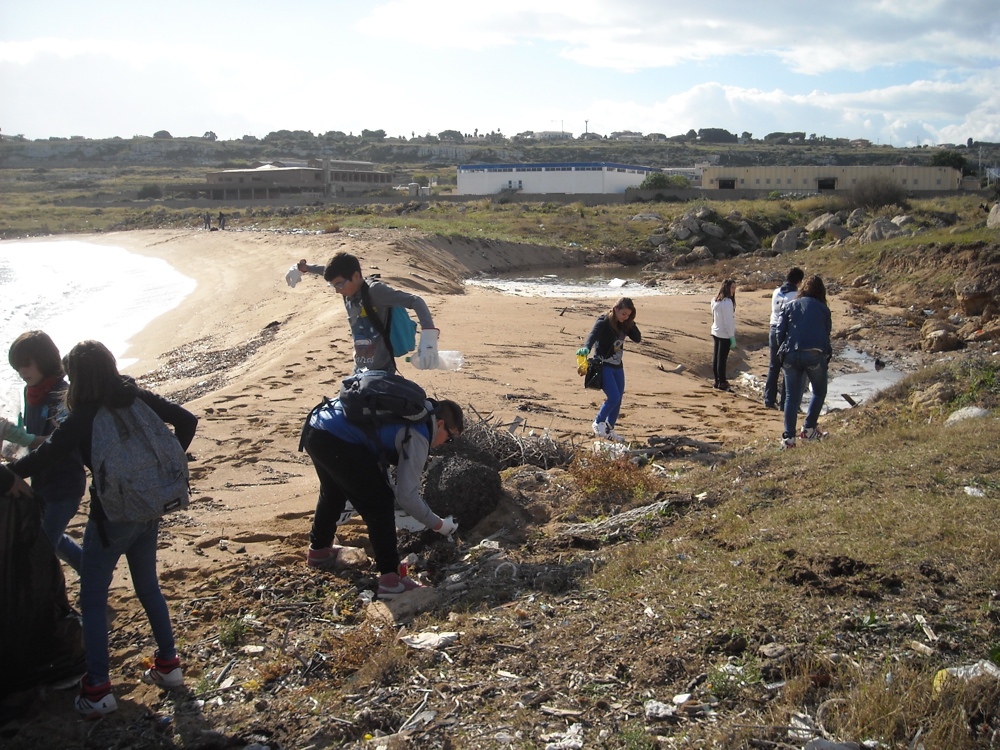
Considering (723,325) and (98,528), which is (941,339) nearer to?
(723,325)

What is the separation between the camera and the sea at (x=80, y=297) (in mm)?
16609

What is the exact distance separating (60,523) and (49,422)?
53cm

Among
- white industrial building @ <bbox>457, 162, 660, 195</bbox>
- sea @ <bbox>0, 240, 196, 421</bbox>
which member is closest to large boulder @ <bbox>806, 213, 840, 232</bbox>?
sea @ <bbox>0, 240, 196, 421</bbox>

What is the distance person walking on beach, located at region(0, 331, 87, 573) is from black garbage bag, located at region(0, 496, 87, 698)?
45 cm

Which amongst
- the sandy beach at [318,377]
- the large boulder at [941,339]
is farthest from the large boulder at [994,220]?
the large boulder at [941,339]

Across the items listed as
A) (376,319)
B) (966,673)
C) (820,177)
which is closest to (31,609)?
(376,319)

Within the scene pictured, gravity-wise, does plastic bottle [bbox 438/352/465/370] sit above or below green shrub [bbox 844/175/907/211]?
below

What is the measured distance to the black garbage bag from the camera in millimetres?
3598

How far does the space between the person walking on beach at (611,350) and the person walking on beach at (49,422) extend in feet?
14.9

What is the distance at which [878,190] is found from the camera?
43875 mm

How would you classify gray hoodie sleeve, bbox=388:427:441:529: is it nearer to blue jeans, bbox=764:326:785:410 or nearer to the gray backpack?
the gray backpack

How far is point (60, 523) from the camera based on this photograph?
14.0ft

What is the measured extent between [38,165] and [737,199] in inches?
4946

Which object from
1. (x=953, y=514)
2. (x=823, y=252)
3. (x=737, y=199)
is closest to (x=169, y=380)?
(x=953, y=514)
